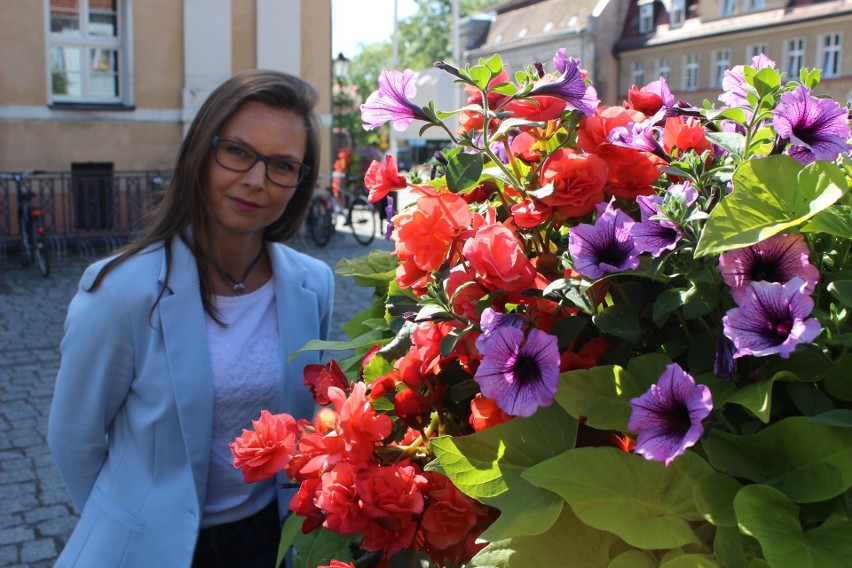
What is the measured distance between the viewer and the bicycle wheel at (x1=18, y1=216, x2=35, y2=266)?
36.7ft

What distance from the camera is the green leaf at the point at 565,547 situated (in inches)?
30.1

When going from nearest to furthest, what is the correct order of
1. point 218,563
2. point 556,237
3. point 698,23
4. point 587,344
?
point 587,344
point 556,237
point 218,563
point 698,23

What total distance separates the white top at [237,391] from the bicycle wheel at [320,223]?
1152 cm

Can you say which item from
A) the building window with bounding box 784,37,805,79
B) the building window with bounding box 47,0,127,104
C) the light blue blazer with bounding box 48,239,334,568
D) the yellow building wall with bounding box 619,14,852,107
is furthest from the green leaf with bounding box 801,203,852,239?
the building window with bounding box 784,37,805,79

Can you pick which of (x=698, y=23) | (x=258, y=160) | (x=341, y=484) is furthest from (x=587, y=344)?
(x=698, y=23)

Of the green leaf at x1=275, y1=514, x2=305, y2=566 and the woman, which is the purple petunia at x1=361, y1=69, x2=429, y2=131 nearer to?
the green leaf at x1=275, y1=514, x2=305, y2=566

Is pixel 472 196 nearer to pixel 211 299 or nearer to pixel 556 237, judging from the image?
pixel 556 237

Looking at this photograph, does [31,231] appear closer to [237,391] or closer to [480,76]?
[237,391]

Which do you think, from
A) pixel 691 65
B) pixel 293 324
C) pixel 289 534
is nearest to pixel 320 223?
pixel 293 324

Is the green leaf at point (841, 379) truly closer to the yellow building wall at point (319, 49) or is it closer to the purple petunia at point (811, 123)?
the purple petunia at point (811, 123)

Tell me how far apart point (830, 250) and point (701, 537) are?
0.27 meters

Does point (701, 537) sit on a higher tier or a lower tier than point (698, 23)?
lower

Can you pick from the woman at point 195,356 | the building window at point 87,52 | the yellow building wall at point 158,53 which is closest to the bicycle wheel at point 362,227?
the yellow building wall at point 158,53

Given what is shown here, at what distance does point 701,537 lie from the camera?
0.74m
